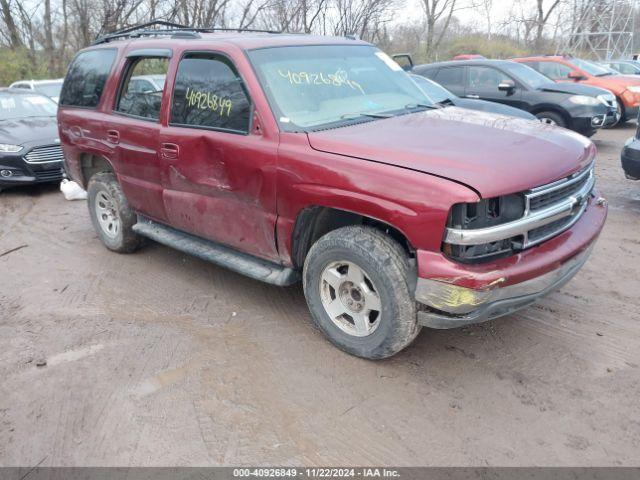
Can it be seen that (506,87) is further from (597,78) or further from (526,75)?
(597,78)

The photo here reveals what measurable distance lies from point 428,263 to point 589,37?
38868mm

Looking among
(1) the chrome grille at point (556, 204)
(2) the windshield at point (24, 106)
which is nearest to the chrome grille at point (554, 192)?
(1) the chrome grille at point (556, 204)

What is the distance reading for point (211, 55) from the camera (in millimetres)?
3922

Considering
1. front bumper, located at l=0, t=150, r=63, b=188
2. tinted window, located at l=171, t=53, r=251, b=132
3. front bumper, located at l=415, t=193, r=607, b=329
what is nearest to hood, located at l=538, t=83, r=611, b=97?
front bumper, located at l=415, t=193, r=607, b=329

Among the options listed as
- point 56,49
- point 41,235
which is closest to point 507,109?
point 41,235

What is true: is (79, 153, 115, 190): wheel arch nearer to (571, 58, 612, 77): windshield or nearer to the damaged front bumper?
the damaged front bumper

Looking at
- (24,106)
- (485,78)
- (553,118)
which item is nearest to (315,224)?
(24,106)

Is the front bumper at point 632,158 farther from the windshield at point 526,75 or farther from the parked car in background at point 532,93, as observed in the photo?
the windshield at point 526,75

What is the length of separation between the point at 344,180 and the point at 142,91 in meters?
2.58

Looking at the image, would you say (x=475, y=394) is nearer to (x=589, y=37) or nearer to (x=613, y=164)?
(x=613, y=164)

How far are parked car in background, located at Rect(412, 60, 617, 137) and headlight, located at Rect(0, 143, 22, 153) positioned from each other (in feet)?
24.2

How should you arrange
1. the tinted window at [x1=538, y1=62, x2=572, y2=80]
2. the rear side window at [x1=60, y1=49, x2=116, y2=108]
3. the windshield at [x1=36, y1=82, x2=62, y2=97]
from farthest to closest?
the tinted window at [x1=538, y1=62, x2=572, y2=80]
the windshield at [x1=36, y1=82, x2=62, y2=97]
the rear side window at [x1=60, y1=49, x2=116, y2=108]

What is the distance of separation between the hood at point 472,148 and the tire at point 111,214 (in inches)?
102

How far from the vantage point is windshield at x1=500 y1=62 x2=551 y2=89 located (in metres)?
10.0
